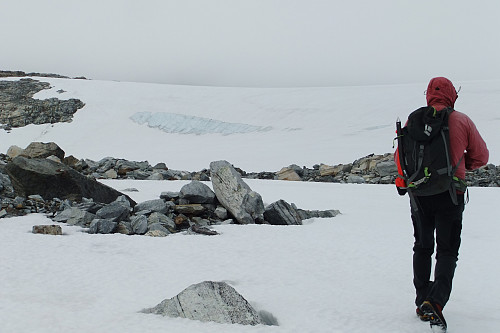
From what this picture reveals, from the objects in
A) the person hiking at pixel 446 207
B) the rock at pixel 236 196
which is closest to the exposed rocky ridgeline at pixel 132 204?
the rock at pixel 236 196

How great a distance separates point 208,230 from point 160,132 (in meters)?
22.9

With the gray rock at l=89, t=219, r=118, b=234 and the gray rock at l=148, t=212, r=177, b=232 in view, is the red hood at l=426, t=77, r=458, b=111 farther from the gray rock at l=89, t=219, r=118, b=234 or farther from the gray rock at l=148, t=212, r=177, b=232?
the gray rock at l=89, t=219, r=118, b=234

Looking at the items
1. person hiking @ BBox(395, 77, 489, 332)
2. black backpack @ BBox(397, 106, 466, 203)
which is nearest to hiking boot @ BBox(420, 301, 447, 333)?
person hiking @ BBox(395, 77, 489, 332)

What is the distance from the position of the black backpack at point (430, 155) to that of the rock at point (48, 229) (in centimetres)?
447

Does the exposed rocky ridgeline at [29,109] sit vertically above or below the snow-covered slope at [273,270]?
above

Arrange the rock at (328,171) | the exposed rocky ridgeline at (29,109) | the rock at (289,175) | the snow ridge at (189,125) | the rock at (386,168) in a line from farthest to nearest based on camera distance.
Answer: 1. the exposed rocky ridgeline at (29,109)
2. the snow ridge at (189,125)
3. the rock at (328,171)
4. the rock at (289,175)
5. the rock at (386,168)

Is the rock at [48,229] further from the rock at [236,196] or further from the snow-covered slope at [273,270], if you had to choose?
the rock at [236,196]

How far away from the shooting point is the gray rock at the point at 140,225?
606 centimetres

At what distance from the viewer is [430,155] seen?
9.78ft

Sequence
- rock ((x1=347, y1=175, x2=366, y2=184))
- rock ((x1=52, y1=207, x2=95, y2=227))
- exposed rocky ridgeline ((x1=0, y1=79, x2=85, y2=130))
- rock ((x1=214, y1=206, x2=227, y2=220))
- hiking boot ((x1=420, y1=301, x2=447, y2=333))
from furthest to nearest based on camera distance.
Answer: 1. exposed rocky ridgeline ((x1=0, y1=79, x2=85, y2=130))
2. rock ((x1=347, y1=175, x2=366, y2=184))
3. rock ((x1=214, y1=206, x2=227, y2=220))
4. rock ((x1=52, y1=207, x2=95, y2=227))
5. hiking boot ((x1=420, y1=301, x2=447, y2=333))

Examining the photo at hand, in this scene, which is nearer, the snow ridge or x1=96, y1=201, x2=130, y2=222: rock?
x1=96, y1=201, x2=130, y2=222: rock

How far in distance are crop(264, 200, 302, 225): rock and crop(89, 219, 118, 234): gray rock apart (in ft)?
8.12

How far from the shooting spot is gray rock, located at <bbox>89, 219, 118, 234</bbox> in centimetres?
590

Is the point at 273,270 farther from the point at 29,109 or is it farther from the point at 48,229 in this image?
the point at 29,109
